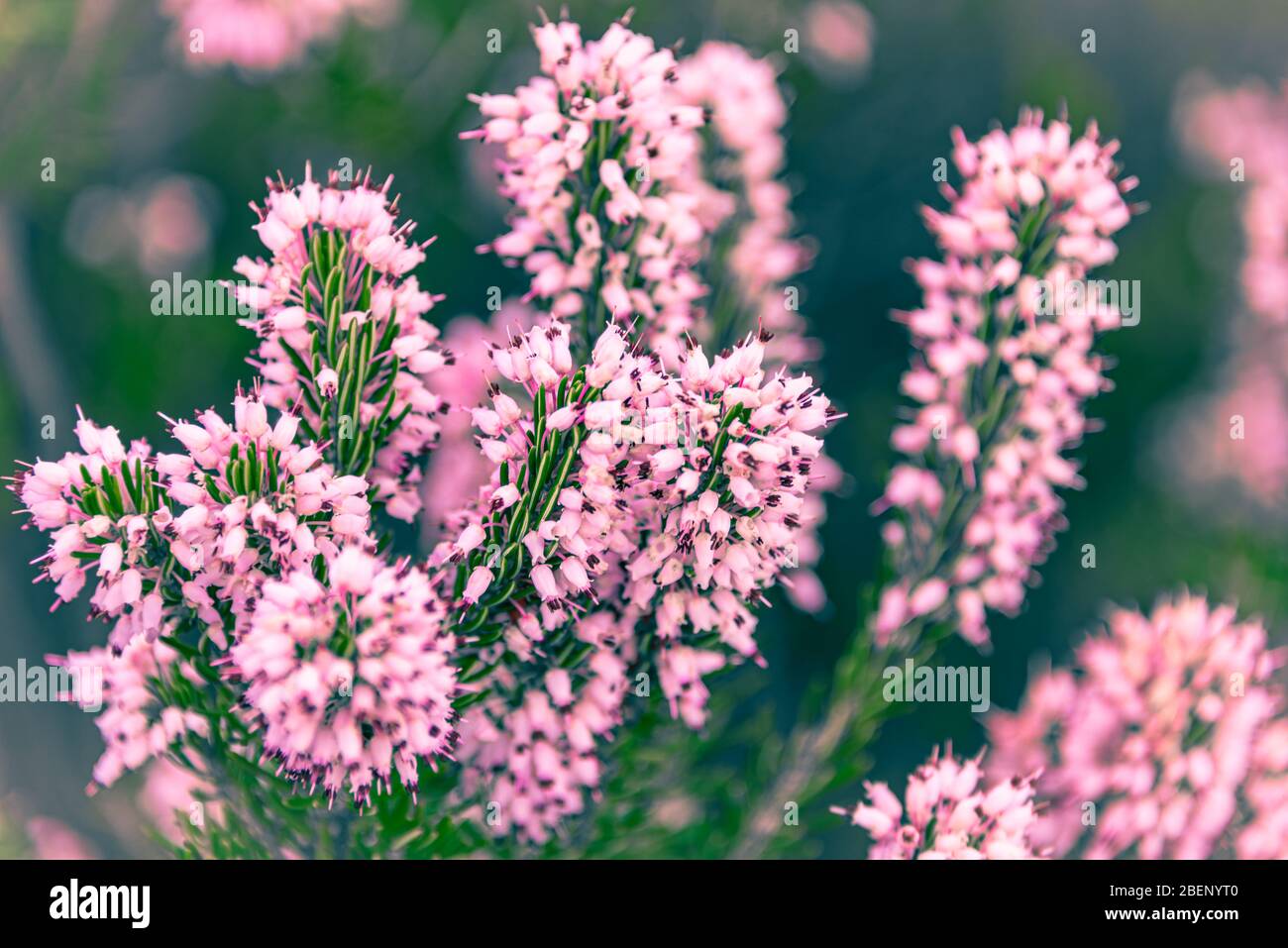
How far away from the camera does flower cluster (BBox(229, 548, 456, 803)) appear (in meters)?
1.02

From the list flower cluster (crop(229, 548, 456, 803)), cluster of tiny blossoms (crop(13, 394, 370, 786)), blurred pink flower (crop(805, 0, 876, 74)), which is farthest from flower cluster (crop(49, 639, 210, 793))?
blurred pink flower (crop(805, 0, 876, 74))

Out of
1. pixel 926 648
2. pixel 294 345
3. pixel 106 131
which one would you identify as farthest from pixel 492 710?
pixel 106 131

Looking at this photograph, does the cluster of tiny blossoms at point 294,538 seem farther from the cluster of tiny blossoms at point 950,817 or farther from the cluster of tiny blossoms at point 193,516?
the cluster of tiny blossoms at point 950,817

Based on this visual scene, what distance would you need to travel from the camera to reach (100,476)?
1.12 m

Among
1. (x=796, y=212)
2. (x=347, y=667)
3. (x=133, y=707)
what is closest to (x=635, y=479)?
(x=347, y=667)

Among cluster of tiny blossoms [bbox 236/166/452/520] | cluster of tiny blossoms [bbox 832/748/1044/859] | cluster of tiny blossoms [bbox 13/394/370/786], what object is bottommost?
cluster of tiny blossoms [bbox 832/748/1044/859]

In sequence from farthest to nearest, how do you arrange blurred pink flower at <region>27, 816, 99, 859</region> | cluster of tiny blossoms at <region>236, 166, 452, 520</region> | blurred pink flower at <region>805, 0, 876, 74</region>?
blurred pink flower at <region>805, 0, 876, 74</region> < blurred pink flower at <region>27, 816, 99, 859</region> < cluster of tiny blossoms at <region>236, 166, 452, 520</region>

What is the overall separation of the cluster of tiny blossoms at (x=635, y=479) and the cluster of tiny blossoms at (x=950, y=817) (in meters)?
0.42

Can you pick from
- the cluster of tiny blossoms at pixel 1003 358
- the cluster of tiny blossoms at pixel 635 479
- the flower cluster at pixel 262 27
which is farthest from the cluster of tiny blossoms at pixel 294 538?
→ the flower cluster at pixel 262 27

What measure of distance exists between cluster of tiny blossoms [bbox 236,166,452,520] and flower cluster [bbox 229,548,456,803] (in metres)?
0.26

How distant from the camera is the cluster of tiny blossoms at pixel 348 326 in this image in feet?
4.01

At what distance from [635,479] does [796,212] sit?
66.1 inches

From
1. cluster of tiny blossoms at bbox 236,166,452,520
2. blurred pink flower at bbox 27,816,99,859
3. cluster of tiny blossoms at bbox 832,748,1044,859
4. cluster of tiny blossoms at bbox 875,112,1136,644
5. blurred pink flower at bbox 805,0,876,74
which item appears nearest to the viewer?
cluster of tiny blossoms at bbox 236,166,452,520

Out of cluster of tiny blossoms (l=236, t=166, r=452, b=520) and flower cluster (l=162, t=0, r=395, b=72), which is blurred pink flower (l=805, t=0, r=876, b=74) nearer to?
flower cluster (l=162, t=0, r=395, b=72)
